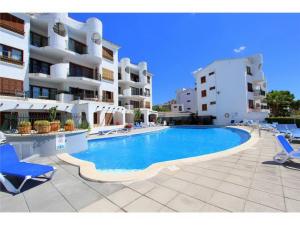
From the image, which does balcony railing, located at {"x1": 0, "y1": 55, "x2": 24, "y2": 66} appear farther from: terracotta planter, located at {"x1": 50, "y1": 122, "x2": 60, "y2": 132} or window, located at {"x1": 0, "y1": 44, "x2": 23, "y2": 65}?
terracotta planter, located at {"x1": 50, "y1": 122, "x2": 60, "y2": 132}

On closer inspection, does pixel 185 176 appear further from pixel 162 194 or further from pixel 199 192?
pixel 162 194

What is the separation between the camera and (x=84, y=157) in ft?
29.2

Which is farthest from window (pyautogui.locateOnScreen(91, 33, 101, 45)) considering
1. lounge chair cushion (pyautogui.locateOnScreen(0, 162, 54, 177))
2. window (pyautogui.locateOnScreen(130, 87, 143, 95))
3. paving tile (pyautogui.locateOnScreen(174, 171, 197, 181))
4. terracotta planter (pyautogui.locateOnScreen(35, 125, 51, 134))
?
paving tile (pyautogui.locateOnScreen(174, 171, 197, 181))

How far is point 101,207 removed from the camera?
3104mm

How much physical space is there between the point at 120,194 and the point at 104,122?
62.3ft

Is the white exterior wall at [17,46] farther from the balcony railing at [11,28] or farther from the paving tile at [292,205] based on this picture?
the paving tile at [292,205]

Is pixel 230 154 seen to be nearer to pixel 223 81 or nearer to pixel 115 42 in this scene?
pixel 115 42

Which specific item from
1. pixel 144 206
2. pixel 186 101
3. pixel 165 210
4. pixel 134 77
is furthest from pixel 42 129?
pixel 186 101

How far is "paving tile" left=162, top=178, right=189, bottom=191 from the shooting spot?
3790mm

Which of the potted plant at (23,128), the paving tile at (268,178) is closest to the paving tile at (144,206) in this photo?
the paving tile at (268,178)

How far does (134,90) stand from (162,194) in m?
29.9

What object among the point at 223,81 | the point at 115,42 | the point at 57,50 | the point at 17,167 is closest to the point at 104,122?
the point at 57,50

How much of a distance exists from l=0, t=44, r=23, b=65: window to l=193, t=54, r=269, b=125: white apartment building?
31.3 metres

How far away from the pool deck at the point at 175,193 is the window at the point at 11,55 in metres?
15.6
